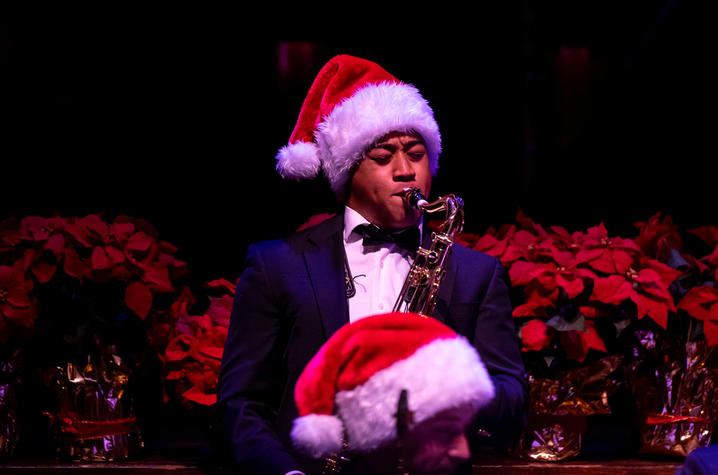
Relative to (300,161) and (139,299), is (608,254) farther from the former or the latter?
(139,299)

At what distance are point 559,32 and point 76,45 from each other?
150 centimetres

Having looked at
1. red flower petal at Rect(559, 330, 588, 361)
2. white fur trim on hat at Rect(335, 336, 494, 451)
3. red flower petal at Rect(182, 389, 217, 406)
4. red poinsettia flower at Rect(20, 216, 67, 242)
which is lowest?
red flower petal at Rect(182, 389, 217, 406)

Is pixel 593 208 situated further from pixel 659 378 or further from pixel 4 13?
pixel 4 13

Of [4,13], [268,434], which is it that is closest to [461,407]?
[268,434]

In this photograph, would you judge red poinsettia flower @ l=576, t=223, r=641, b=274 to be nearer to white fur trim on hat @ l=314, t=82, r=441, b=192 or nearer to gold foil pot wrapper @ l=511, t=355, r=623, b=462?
gold foil pot wrapper @ l=511, t=355, r=623, b=462

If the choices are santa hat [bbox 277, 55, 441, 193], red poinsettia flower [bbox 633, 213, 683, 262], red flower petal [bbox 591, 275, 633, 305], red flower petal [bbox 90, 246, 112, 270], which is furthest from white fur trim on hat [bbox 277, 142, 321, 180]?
red poinsettia flower [bbox 633, 213, 683, 262]

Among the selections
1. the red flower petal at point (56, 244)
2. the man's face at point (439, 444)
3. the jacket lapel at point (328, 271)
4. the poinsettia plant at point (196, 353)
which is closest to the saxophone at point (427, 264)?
the jacket lapel at point (328, 271)

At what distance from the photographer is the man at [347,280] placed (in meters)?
1.51

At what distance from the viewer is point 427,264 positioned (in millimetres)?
1582

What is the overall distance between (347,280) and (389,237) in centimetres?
13

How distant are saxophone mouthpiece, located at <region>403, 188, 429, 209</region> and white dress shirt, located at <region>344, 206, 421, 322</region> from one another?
124 mm

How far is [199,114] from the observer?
228cm

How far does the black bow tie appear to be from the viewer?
5.34ft

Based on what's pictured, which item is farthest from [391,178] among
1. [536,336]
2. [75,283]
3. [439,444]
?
[75,283]
